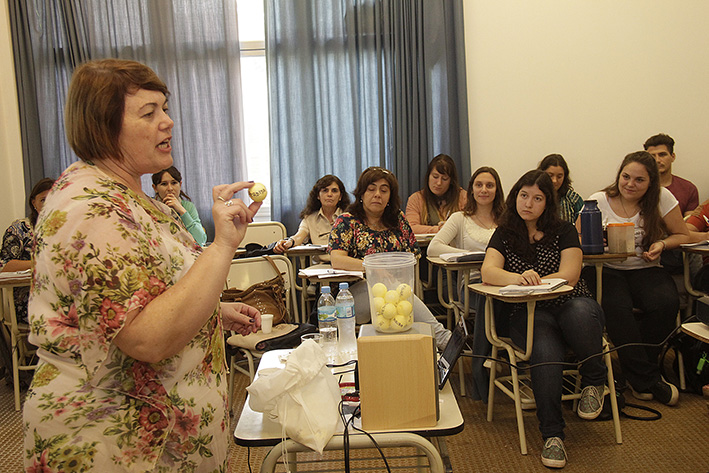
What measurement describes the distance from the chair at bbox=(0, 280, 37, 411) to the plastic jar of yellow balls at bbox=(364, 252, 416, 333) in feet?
7.98

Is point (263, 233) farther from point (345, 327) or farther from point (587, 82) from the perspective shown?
point (587, 82)

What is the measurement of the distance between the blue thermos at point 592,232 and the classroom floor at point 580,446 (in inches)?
33.3

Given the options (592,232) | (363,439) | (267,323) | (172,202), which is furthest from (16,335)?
(592,232)

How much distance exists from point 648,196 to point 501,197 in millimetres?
856

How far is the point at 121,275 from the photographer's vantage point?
0.92 metres

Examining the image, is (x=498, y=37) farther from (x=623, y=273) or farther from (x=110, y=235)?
(x=110, y=235)

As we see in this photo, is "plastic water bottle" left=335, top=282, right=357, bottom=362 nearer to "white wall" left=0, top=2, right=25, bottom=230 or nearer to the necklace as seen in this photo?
the necklace

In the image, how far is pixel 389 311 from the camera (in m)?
1.39

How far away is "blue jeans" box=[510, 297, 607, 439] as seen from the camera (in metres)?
2.42

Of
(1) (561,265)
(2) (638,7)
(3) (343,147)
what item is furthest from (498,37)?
(1) (561,265)

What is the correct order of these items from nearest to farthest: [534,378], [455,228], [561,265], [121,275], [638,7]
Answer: [121,275] < [534,378] < [561,265] < [455,228] < [638,7]

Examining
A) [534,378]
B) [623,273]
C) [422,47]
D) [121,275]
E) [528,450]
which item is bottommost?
[528,450]

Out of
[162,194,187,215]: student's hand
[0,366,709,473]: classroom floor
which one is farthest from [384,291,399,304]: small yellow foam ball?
[162,194,187,215]: student's hand

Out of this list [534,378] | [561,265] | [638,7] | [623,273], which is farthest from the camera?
[638,7]
